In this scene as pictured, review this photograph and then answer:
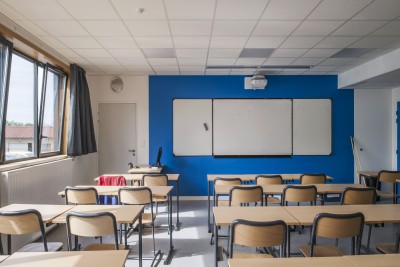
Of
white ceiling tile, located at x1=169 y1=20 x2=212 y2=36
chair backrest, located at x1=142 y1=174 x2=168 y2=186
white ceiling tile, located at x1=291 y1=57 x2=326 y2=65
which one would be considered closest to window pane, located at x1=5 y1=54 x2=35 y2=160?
chair backrest, located at x1=142 y1=174 x2=168 y2=186

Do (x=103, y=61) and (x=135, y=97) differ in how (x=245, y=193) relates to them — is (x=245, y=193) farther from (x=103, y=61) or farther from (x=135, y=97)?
(x=135, y=97)

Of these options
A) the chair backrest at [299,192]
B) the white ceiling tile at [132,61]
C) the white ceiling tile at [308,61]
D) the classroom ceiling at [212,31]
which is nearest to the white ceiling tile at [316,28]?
the classroom ceiling at [212,31]

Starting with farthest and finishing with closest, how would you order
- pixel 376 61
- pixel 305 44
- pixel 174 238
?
1. pixel 376 61
2. pixel 305 44
3. pixel 174 238

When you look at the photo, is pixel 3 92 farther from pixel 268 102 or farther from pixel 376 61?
pixel 376 61

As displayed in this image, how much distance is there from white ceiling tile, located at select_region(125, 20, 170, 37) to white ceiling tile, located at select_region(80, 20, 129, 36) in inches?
4.6

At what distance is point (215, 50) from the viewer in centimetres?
440

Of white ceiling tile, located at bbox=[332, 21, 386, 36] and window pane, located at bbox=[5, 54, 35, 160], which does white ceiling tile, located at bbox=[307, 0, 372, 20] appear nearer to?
white ceiling tile, located at bbox=[332, 21, 386, 36]

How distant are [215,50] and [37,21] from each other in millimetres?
2606

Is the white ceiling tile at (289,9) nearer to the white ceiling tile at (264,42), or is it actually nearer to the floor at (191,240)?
the white ceiling tile at (264,42)

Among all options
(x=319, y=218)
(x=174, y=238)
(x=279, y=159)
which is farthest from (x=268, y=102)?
(x=319, y=218)

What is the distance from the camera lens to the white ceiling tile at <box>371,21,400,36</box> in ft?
11.2

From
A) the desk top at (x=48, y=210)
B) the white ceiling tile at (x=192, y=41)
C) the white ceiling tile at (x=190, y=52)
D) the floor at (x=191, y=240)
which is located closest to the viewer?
the desk top at (x=48, y=210)

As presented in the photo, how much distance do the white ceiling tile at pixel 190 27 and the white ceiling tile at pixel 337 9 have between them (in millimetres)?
1304

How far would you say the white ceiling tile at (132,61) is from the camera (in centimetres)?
487
